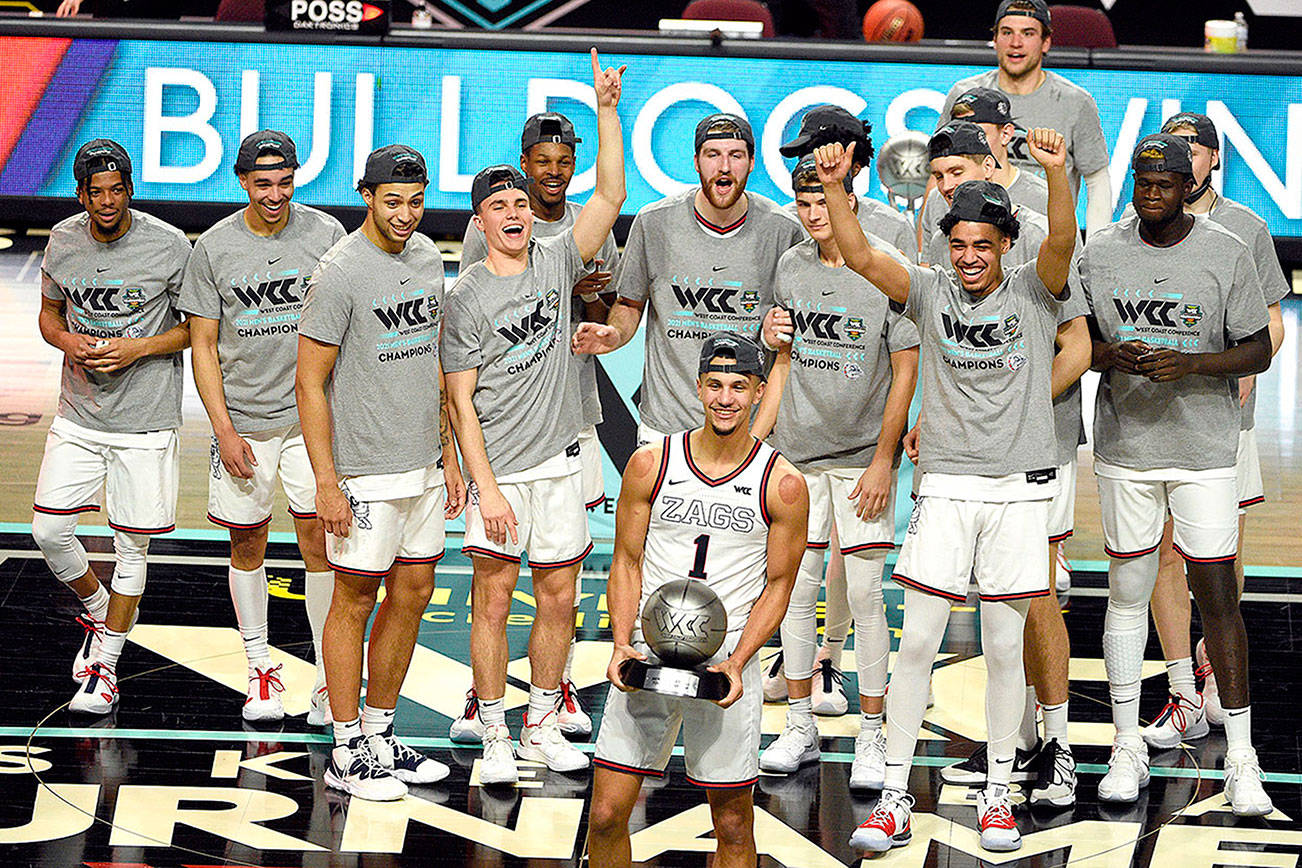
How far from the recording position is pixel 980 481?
22.0 feet

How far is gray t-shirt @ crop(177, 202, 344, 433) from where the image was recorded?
7527 millimetres

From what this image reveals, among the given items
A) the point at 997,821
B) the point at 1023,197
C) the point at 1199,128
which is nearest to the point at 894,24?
the point at 1023,197

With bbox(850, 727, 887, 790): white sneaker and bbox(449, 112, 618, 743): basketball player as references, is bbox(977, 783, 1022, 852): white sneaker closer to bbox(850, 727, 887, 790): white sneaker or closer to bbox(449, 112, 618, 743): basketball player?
bbox(850, 727, 887, 790): white sneaker

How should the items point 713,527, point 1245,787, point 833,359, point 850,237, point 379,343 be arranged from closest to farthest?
point 713,527 < point 850,237 < point 379,343 < point 1245,787 < point 833,359

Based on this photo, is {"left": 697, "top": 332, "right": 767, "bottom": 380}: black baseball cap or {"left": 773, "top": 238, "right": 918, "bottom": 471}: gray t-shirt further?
{"left": 773, "top": 238, "right": 918, "bottom": 471}: gray t-shirt

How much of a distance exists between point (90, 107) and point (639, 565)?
9755 mm

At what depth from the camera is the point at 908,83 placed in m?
13.7

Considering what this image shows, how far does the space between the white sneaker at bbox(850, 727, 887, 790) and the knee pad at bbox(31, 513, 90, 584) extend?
358 centimetres

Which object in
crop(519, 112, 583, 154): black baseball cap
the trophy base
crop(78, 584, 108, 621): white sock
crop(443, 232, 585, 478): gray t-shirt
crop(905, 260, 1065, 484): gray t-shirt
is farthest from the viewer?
crop(78, 584, 108, 621): white sock

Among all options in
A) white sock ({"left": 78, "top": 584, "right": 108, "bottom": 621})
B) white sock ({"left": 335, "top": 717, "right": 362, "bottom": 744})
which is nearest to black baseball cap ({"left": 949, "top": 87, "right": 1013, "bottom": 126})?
white sock ({"left": 335, "top": 717, "right": 362, "bottom": 744})

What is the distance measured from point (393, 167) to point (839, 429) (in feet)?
6.90

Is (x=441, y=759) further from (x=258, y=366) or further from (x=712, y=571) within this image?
(x=712, y=571)

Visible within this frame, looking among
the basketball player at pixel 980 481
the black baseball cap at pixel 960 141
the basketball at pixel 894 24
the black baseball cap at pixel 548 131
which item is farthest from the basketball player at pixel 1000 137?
the basketball at pixel 894 24

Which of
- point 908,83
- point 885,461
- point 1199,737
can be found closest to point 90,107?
point 908,83
